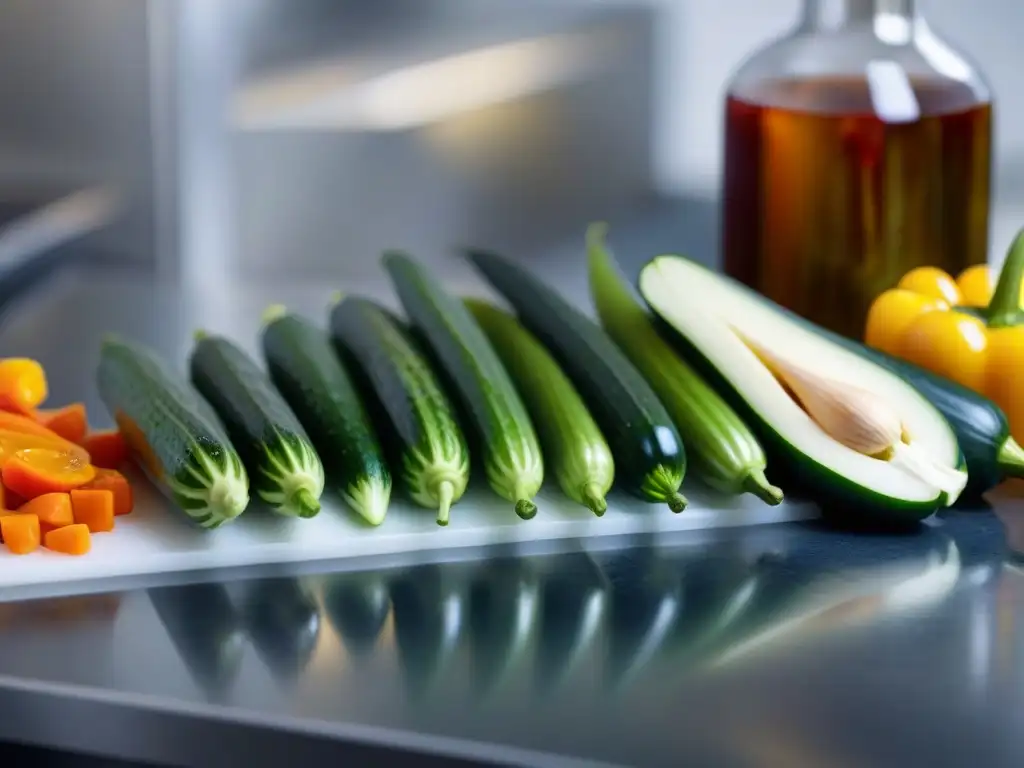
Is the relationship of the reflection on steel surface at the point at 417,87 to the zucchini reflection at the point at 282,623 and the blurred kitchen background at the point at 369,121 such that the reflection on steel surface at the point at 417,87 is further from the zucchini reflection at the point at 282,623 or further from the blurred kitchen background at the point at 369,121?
the zucchini reflection at the point at 282,623

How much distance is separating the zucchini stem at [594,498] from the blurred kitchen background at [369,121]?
1.07 metres

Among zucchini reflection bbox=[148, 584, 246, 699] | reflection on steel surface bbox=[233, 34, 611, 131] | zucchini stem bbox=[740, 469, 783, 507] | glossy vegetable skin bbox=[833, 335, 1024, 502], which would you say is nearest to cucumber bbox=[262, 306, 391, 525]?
zucchini reflection bbox=[148, 584, 246, 699]

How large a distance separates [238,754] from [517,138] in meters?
1.33

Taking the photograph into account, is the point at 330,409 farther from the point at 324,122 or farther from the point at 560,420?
the point at 324,122

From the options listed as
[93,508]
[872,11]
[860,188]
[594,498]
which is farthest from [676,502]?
[872,11]

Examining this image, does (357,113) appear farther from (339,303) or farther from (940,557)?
(940,557)

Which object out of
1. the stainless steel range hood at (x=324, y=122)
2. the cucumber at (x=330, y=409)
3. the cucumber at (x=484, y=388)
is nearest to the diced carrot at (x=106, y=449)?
the cucumber at (x=330, y=409)

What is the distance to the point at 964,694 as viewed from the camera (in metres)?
0.76

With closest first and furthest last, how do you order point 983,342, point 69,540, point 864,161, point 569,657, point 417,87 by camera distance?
point 569,657
point 69,540
point 983,342
point 864,161
point 417,87

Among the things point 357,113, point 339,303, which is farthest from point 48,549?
point 357,113

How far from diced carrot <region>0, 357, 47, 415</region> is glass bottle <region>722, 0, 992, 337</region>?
0.65 meters

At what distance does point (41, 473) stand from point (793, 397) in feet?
1.68

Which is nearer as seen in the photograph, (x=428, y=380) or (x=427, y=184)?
(x=428, y=380)

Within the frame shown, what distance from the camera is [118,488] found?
97 cm
